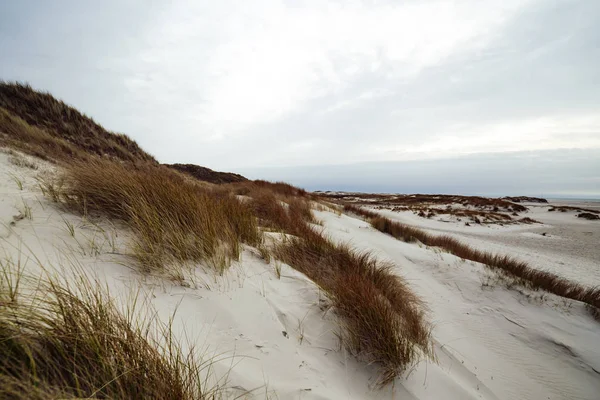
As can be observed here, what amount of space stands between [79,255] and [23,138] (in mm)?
6383

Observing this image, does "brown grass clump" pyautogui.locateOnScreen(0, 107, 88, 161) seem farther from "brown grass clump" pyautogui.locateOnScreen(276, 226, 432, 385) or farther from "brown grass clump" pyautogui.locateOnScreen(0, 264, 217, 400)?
"brown grass clump" pyautogui.locateOnScreen(276, 226, 432, 385)

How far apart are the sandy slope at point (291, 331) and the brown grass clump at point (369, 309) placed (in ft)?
0.34

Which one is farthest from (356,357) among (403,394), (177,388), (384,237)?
(384,237)

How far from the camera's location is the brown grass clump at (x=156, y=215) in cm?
207

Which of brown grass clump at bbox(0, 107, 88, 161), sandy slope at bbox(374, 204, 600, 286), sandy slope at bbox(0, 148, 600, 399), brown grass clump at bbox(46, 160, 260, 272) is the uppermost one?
brown grass clump at bbox(0, 107, 88, 161)

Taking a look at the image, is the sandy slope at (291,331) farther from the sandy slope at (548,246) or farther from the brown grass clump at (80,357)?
the sandy slope at (548,246)

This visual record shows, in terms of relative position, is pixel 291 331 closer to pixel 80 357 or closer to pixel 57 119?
pixel 80 357

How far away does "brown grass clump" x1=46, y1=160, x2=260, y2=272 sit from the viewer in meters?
2.07

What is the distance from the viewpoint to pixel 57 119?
810cm

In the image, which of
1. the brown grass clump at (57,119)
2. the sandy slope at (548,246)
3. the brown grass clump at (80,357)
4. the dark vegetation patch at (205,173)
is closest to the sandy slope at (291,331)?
the brown grass clump at (80,357)

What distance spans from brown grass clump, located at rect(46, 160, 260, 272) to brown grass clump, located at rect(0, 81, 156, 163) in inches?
246

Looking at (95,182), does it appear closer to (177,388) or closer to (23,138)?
(177,388)

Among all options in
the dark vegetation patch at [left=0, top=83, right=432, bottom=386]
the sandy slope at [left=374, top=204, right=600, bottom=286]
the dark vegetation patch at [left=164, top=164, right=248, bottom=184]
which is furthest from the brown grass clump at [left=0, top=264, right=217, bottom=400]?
the dark vegetation patch at [left=164, top=164, right=248, bottom=184]

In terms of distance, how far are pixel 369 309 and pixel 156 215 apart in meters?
2.25
